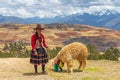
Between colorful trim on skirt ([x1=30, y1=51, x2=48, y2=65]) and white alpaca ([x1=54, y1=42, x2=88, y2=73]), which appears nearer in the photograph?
colorful trim on skirt ([x1=30, y1=51, x2=48, y2=65])

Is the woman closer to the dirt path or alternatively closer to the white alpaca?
the dirt path

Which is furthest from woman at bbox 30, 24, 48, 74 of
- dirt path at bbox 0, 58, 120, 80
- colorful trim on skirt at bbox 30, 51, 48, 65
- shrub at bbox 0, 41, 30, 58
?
shrub at bbox 0, 41, 30, 58

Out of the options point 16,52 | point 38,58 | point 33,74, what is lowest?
point 16,52

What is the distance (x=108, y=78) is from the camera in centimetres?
1962

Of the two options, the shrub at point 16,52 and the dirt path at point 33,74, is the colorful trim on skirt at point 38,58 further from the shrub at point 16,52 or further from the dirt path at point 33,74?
the shrub at point 16,52

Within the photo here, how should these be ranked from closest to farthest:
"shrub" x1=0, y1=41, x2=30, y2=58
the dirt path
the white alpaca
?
the dirt path → the white alpaca → "shrub" x1=0, y1=41, x2=30, y2=58

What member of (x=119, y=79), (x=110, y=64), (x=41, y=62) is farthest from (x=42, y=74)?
(x=110, y=64)

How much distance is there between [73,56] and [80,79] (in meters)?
3.67

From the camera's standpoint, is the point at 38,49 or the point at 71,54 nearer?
the point at 38,49

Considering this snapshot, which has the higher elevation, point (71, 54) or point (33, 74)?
point (71, 54)

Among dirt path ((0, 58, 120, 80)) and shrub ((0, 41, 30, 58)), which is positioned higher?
dirt path ((0, 58, 120, 80))

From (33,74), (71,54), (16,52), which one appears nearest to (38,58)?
(33,74)

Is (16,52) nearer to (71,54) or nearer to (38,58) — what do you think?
(71,54)

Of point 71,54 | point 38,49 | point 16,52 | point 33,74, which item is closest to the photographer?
point 38,49
